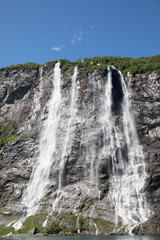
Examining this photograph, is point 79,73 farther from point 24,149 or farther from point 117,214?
point 117,214

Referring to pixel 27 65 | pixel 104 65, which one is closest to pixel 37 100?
pixel 27 65

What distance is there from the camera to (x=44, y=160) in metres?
33.0

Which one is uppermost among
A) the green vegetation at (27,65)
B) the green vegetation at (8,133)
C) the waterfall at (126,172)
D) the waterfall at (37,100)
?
the green vegetation at (27,65)

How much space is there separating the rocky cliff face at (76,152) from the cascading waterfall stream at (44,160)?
64 centimetres

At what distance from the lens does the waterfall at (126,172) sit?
2430 cm

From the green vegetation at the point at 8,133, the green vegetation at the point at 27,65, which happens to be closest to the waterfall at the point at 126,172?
the green vegetation at the point at 8,133

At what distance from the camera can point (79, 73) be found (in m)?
41.6

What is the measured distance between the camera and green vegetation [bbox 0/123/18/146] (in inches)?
1551

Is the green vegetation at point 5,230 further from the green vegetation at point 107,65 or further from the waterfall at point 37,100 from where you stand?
the green vegetation at point 107,65

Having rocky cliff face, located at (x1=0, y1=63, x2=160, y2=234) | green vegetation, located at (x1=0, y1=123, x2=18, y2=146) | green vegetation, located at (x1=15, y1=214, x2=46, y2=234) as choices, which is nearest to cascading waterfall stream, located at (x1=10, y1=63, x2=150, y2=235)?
rocky cliff face, located at (x1=0, y1=63, x2=160, y2=234)

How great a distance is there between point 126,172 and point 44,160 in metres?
11.9

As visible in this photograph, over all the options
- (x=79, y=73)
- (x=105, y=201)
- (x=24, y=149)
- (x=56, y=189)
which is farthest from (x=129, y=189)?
(x=79, y=73)

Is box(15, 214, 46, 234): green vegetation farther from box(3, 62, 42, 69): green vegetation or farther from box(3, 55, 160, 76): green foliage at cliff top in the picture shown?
box(3, 62, 42, 69): green vegetation

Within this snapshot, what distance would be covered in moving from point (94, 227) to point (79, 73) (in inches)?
1059
